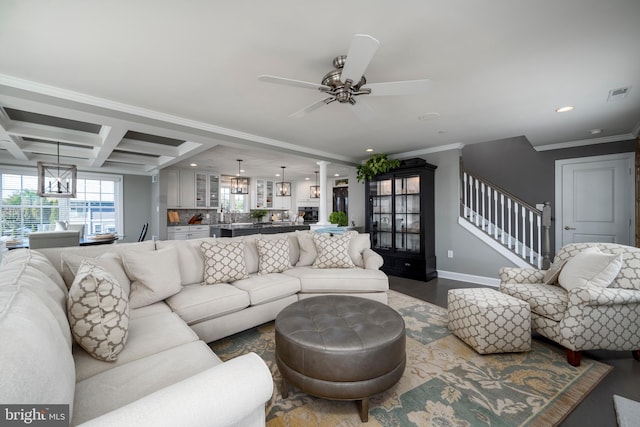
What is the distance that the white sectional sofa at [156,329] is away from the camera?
0.69 meters

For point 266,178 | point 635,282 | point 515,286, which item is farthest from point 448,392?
point 266,178

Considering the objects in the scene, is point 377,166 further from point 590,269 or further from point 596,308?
point 596,308

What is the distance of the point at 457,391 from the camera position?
5.69 feet

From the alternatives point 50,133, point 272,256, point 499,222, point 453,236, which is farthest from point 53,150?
point 499,222

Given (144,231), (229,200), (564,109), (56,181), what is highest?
(564,109)

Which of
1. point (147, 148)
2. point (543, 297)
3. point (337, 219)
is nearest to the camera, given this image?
point (543, 297)

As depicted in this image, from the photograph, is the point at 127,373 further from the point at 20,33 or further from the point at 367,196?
the point at 367,196

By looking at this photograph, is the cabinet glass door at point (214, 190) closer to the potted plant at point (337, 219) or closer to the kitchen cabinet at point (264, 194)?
the kitchen cabinet at point (264, 194)

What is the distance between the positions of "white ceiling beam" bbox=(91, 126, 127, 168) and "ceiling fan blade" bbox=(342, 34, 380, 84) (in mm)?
3168

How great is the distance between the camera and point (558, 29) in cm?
170

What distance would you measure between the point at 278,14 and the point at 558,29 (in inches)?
72.6

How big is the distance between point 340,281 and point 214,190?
587cm

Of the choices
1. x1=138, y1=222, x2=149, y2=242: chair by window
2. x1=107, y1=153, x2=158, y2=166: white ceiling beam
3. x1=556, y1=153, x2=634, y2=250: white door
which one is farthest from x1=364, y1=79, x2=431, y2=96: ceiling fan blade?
x1=138, y1=222, x2=149, y2=242: chair by window

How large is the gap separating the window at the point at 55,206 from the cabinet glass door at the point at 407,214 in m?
6.95
